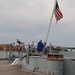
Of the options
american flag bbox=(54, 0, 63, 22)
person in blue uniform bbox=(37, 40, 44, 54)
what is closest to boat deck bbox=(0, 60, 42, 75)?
person in blue uniform bbox=(37, 40, 44, 54)

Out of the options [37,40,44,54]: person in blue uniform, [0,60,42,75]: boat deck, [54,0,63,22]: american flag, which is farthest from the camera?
[54,0,63,22]: american flag

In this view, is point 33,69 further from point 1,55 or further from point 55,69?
point 1,55

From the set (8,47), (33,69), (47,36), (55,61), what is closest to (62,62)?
(55,61)

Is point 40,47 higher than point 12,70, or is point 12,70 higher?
point 40,47

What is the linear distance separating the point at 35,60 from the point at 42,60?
0.73 meters

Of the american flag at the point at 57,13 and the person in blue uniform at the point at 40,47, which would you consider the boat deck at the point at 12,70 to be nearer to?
the person in blue uniform at the point at 40,47

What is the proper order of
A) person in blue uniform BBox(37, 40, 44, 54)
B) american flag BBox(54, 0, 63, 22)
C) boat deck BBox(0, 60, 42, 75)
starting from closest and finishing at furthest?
1. boat deck BBox(0, 60, 42, 75)
2. person in blue uniform BBox(37, 40, 44, 54)
3. american flag BBox(54, 0, 63, 22)

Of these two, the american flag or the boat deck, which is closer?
the boat deck

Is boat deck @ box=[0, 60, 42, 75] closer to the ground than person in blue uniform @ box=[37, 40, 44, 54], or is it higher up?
closer to the ground

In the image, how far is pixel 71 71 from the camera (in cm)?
1172

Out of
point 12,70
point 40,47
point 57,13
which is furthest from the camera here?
point 57,13

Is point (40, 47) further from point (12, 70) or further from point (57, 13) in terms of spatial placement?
point (12, 70)

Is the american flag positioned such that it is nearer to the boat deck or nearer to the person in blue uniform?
the person in blue uniform

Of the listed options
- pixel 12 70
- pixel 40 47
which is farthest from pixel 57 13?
pixel 12 70
